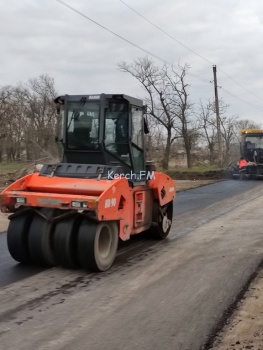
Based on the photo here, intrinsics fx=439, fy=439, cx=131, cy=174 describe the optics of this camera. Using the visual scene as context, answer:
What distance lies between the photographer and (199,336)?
13.3 feet

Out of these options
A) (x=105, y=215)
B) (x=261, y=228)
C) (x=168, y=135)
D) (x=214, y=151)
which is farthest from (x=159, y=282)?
(x=214, y=151)

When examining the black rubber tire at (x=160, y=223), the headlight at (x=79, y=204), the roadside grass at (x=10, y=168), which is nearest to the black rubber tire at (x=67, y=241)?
the headlight at (x=79, y=204)

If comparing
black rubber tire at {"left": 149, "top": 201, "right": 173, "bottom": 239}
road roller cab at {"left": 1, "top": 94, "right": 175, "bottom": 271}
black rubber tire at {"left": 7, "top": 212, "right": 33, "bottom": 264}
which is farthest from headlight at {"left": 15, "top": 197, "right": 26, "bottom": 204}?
black rubber tire at {"left": 149, "top": 201, "right": 173, "bottom": 239}

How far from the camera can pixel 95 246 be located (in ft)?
20.2

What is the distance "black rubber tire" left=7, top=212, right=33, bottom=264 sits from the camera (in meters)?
6.57

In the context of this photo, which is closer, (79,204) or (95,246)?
(79,204)

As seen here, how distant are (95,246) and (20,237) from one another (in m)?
1.23

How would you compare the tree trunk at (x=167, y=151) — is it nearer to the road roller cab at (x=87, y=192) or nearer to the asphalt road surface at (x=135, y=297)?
the asphalt road surface at (x=135, y=297)

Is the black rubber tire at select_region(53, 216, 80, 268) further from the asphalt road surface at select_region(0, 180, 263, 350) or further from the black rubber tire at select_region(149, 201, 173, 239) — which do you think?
the black rubber tire at select_region(149, 201, 173, 239)

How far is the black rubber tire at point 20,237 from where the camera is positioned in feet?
21.6

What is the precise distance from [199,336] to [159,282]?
177 cm

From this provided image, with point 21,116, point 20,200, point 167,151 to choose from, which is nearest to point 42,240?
point 20,200

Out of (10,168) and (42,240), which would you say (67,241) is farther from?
(10,168)

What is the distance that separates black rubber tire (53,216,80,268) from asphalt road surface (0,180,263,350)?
0.61 feet
